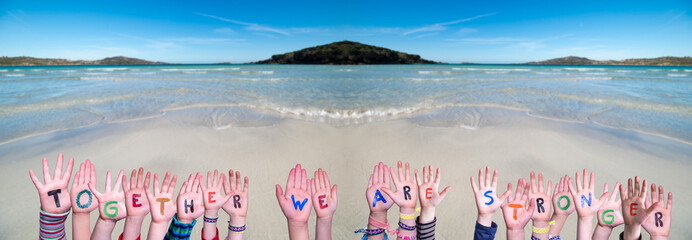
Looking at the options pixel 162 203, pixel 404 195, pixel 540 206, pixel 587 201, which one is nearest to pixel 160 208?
pixel 162 203

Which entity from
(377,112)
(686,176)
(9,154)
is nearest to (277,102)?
(377,112)

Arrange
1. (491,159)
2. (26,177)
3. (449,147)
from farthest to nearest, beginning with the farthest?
1. (449,147)
2. (491,159)
3. (26,177)

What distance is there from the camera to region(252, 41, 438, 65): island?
72.6 meters

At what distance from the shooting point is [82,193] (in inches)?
81.0

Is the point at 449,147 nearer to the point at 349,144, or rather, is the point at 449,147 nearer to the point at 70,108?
the point at 349,144

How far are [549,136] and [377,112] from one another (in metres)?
3.58

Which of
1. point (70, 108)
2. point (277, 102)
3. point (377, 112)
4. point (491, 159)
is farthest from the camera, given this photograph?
point (277, 102)

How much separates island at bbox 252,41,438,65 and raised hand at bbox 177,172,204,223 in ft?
231

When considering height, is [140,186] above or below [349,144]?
above

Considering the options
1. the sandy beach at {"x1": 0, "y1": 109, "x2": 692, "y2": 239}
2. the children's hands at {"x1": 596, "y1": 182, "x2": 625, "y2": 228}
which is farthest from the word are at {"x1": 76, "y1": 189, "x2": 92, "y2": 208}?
the children's hands at {"x1": 596, "y1": 182, "x2": 625, "y2": 228}

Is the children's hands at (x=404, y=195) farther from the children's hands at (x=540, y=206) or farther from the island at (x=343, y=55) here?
the island at (x=343, y=55)

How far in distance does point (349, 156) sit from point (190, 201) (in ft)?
8.13

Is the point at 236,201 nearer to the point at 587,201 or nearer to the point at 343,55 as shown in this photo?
the point at 587,201

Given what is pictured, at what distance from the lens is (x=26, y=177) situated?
11.6 feet
